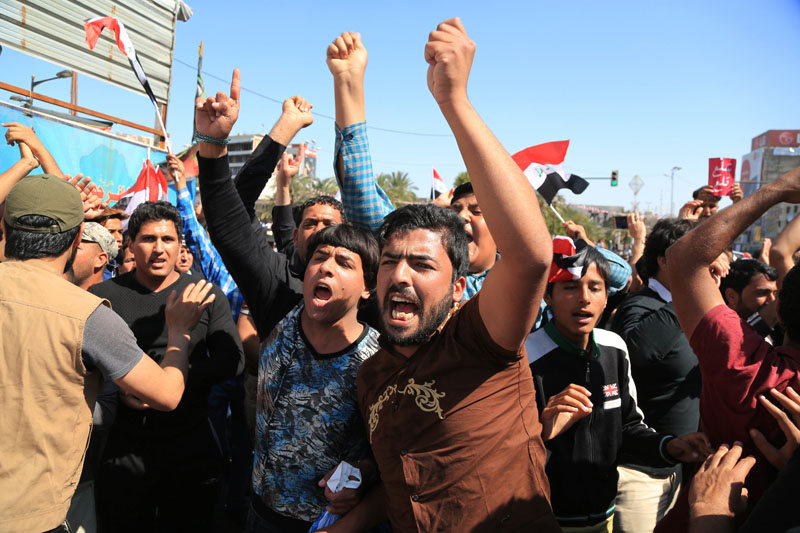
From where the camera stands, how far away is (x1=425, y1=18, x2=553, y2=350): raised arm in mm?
1318

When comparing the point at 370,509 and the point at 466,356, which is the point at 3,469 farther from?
the point at 466,356

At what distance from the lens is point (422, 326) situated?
1658 mm

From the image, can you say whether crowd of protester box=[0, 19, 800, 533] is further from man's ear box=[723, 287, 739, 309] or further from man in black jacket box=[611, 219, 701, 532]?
man's ear box=[723, 287, 739, 309]

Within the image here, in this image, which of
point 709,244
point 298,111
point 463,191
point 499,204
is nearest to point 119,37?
point 298,111

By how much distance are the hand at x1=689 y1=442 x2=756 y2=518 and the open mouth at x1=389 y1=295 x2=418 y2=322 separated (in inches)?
40.1

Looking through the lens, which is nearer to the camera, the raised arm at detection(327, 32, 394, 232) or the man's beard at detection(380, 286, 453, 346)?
the man's beard at detection(380, 286, 453, 346)

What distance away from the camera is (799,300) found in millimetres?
→ 1691

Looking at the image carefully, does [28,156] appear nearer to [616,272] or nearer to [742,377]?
[616,272]

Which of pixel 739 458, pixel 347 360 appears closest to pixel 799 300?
pixel 739 458

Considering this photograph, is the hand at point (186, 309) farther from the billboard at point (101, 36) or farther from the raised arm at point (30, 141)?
the billboard at point (101, 36)

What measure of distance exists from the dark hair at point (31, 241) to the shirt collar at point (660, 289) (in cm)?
341

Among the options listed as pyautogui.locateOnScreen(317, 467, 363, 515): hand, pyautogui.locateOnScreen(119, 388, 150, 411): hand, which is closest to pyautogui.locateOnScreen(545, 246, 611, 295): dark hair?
pyautogui.locateOnScreen(317, 467, 363, 515): hand

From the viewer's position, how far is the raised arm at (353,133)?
8.52 feet

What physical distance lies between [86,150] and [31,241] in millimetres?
7366
